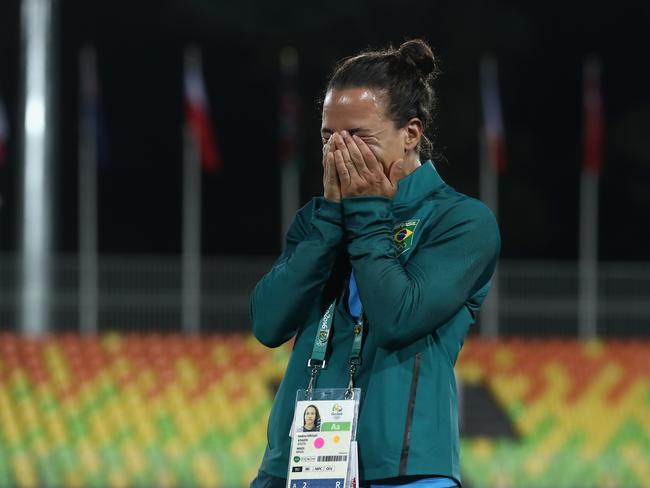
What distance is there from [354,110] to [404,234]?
25cm

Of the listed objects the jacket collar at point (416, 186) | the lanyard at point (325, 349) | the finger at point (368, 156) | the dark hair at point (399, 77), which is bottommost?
the lanyard at point (325, 349)

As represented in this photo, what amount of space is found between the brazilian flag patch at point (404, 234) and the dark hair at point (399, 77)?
19 cm

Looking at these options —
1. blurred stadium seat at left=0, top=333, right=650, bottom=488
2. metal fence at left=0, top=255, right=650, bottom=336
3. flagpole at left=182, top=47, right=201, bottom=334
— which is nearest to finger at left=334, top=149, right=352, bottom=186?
blurred stadium seat at left=0, top=333, right=650, bottom=488

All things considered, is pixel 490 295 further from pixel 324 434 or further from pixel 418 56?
pixel 324 434

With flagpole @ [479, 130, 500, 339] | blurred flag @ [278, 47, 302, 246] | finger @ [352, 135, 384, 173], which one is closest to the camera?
finger @ [352, 135, 384, 173]

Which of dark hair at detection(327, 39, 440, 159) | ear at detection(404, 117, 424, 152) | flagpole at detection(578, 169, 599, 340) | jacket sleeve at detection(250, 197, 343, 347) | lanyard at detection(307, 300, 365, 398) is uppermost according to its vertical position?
dark hair at detection(327, 39, 440, 159)

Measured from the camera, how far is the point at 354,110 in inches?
99.7

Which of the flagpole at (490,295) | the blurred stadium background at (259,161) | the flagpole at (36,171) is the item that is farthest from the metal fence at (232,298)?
the flagpole at (36,171)

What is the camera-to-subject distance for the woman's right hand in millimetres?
2516

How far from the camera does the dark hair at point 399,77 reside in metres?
2.56

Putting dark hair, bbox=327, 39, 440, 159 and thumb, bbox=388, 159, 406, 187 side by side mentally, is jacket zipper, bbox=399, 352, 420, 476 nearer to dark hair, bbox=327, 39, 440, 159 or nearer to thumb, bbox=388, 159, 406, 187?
thumb, bbox=388, 159, 406, 187

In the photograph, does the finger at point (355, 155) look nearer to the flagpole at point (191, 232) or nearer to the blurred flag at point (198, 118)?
the blurred flag at point (198, 118)

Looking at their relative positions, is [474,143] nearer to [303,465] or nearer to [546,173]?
[546,173]

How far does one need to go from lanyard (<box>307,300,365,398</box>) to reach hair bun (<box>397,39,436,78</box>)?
1.62ft
